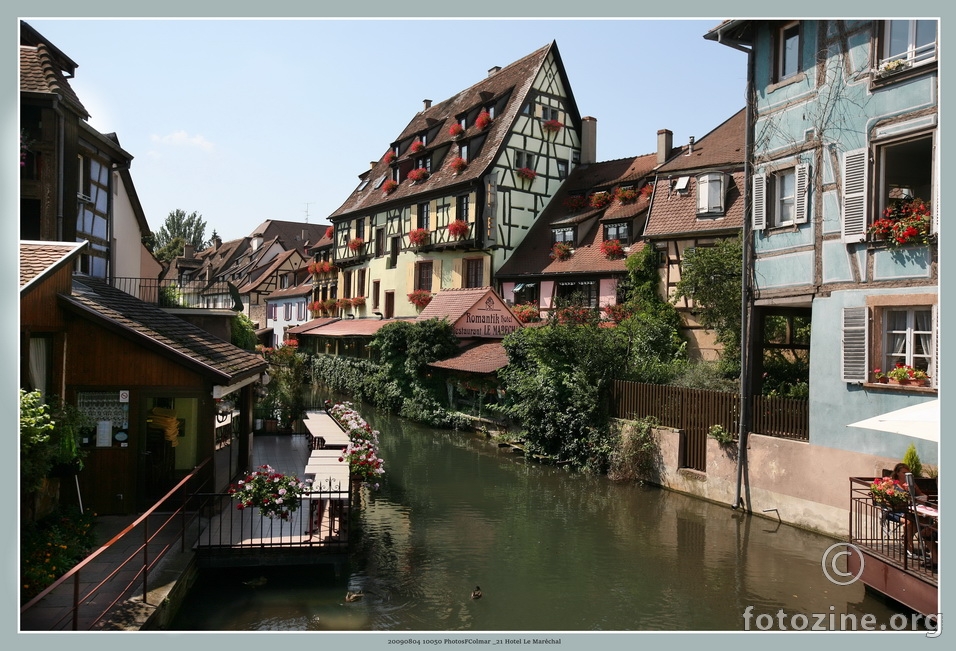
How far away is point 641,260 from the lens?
22828 mm

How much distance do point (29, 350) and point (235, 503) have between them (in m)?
3.55

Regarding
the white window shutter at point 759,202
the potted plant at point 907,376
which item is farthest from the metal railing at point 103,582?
the white window shutter at point 759,202

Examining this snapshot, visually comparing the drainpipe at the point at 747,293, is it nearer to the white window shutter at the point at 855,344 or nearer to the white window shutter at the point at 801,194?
the white window shutter at the point at 801,194

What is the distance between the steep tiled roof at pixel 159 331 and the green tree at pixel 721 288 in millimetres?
10503

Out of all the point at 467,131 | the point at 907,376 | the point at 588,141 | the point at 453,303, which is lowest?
the point at 907,376

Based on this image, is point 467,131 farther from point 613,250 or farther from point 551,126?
point 613,250

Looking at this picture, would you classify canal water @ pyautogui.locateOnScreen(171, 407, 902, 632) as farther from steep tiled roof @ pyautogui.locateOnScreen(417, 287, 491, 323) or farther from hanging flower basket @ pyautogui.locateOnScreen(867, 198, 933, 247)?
steep tiled roof @ pyautogui.locateOnScreen(417, 287, 491, 323)

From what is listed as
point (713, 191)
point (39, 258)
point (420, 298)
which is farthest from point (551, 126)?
point (39, 258)

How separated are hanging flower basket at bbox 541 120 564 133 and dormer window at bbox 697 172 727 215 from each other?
427 inches

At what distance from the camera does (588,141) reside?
3164cm

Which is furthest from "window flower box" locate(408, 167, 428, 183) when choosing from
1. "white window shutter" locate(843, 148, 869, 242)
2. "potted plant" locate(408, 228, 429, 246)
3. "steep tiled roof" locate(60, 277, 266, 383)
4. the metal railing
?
the metal railing

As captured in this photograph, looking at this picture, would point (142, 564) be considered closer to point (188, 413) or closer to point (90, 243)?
point (188, 413)

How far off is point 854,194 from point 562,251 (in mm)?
16469
